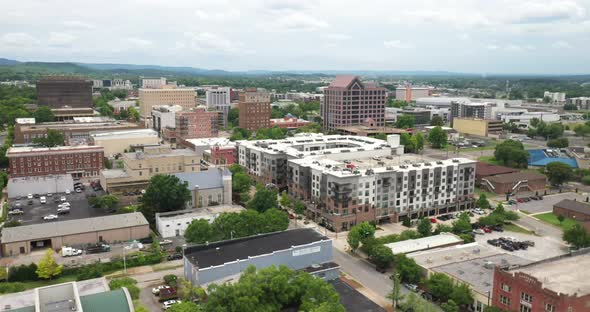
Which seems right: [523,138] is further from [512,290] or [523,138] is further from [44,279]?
[44,279]

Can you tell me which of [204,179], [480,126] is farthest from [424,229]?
[480,126]

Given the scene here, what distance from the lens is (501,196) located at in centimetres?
7312

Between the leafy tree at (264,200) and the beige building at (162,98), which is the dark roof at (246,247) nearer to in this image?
the leafy tree at (264,200)

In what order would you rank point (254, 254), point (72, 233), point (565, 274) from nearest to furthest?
1. point (565, 274)
2. point (254, 254)
3. point (72, 233)

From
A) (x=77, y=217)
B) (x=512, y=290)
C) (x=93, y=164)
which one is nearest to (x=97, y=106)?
(x=93, y=164)

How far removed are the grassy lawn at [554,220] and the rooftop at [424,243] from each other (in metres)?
17.4

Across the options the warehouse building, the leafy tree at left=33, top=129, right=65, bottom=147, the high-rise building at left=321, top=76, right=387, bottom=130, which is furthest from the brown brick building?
the leafy tree at left=33, top=129, right=65, bottom=147

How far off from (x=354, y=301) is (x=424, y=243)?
14326 millimetres

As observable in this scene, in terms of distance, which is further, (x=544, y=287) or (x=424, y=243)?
(x=424, y=243)

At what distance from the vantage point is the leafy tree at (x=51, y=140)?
3689 inches

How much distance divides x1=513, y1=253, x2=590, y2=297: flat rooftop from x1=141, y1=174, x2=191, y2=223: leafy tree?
38.1m

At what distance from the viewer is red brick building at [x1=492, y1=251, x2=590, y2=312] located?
30.1 m

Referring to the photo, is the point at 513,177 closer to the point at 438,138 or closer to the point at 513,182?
the point at 513,182

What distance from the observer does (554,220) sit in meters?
61.1
